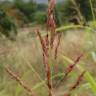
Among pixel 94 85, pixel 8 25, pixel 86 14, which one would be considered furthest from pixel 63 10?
pixel 94 85

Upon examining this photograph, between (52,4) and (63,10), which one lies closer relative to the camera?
(52,4)

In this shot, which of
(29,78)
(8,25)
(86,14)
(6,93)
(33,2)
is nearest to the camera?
(6,93)

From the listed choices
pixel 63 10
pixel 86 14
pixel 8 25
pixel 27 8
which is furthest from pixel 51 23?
pixel 27 8

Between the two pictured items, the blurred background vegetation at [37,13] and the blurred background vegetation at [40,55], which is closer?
the blurred background vegetation at [40,55]

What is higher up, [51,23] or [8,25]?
[51,23]

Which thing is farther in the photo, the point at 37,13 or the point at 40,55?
the point at 37,13

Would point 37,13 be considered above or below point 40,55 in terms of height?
below

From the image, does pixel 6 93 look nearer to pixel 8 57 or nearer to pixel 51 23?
pixel 8 57

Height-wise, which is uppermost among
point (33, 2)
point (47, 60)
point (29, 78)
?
point (47, 60)

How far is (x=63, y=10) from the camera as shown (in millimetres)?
13320

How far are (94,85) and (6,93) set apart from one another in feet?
6.87

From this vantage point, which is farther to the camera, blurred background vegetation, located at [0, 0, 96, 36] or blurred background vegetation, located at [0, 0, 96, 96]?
blurred background vegetation, located at [0, 0, 96, 36]

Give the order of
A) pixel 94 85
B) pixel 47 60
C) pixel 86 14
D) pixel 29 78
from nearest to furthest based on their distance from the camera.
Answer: pixel 47 60, pixel 94 85, pixel 29 78, pixel 86 14

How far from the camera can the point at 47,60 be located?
100cm
